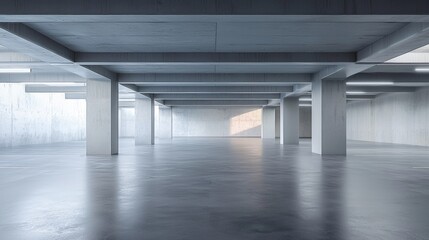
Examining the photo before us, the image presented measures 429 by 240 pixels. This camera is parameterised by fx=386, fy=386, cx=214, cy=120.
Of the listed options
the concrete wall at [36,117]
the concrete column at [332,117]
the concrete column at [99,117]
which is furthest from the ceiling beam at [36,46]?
the concrete wall at [36,117]

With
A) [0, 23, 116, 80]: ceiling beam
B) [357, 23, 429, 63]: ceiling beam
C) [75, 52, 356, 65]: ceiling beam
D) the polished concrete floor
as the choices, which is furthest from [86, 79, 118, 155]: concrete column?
[357, 23, 429, 63]: ceiling beam

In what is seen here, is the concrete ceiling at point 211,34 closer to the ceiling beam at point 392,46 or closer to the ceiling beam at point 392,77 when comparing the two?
the ceiling beam at point 392,46

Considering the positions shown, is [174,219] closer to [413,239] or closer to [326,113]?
[413,239]

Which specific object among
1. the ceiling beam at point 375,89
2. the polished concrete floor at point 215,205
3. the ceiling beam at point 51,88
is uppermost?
the ceiling beam at point 51,88

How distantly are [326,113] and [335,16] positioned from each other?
522 inches

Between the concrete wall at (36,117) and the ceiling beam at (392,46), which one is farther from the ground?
the ceiling beam at (392,46)

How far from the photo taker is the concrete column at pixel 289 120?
116 ft

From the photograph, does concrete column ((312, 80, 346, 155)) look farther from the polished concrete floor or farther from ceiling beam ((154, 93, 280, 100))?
ceiling beam ((154, 93, 280, 100))

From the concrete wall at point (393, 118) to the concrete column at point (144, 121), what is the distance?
2307 cm

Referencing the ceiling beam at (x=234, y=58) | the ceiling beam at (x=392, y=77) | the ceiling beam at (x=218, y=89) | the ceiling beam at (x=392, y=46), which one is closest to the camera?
the ceiling beam at (x=392, y=46)

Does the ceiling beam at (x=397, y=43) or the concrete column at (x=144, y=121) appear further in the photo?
the concrete column at (x=144, y=121)

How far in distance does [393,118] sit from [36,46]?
33.8m

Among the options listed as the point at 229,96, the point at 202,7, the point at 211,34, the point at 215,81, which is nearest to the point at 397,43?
the point at 211,34

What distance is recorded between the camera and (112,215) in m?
6.86
